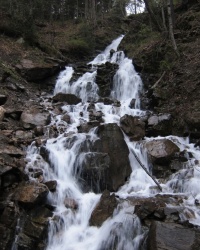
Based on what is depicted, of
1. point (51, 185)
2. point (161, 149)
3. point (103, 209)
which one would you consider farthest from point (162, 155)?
point (51, 185)

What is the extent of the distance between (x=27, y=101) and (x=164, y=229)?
8720 mm

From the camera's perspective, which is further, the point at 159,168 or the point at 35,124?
the point at 35,124

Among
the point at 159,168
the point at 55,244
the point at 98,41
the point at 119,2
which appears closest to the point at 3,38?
the point at 98,41

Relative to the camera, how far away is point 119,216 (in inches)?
267

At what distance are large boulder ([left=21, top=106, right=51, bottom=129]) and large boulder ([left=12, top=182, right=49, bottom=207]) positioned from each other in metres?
3.50

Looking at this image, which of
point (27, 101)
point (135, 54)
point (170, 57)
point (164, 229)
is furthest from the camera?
point (135, 54)

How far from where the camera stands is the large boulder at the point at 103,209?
6.88 m

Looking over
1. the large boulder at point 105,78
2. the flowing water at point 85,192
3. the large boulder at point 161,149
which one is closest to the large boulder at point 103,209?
the flowing water at point 85,192

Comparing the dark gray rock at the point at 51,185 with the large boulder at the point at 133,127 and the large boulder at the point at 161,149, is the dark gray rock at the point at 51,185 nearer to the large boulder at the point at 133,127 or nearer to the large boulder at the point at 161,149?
the large boulder at the point at 161,149

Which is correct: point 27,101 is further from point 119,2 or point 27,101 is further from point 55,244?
point 119,2

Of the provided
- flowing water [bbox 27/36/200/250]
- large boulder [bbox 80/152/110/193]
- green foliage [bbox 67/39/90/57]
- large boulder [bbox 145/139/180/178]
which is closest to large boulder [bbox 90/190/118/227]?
flowing water [bbox 27/36/200/250]

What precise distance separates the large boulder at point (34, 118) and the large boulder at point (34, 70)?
414cm

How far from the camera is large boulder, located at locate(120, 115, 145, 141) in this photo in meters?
10.3

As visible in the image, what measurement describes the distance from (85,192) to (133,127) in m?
3.42
